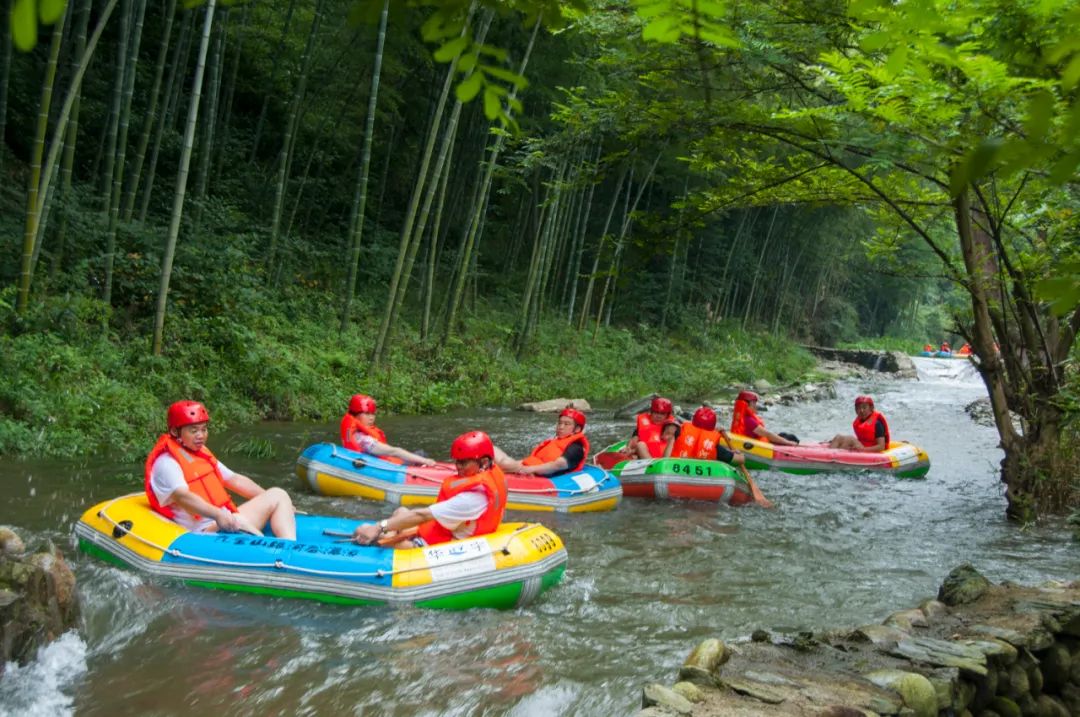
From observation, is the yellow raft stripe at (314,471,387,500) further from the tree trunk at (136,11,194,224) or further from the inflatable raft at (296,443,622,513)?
the tree trunk at (136,11,194,224)

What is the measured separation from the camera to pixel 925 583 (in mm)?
6258

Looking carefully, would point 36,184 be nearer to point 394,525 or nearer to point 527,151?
point 394,525

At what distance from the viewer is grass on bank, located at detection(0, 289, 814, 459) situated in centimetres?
823

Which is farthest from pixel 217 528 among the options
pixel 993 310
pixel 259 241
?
pixel 259 241

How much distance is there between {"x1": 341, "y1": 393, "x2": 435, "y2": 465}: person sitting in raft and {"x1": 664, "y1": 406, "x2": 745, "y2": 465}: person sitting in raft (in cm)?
262

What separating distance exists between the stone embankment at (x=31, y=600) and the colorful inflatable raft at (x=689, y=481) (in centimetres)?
553

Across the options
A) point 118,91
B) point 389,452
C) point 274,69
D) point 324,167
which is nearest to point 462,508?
point 389,452

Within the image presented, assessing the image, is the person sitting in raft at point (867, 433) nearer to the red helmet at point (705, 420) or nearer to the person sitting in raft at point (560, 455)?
the red helmet at point (705, 420)

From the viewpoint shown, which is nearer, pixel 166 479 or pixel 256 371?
pixel 166 479

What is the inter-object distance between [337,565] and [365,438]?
339 cm

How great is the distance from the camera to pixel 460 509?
5406 millimetres

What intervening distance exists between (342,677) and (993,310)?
6.45 metres

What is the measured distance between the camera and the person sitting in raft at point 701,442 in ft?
30.6

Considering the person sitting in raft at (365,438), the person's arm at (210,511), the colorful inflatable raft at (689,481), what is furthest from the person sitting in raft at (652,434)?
the person's arm at (210,511)
